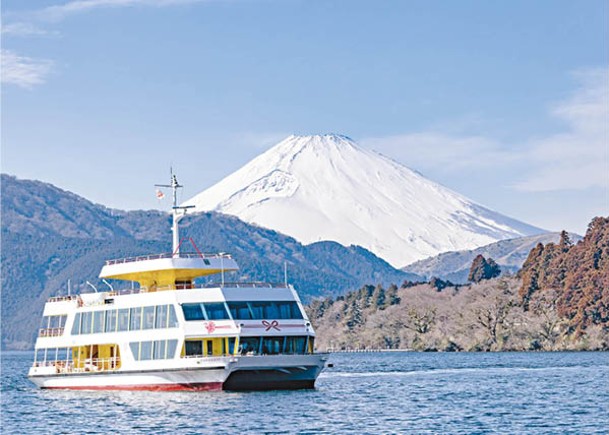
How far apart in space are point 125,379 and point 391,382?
→ 632 inches

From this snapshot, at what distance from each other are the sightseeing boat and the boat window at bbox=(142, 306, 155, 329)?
0.14 ft

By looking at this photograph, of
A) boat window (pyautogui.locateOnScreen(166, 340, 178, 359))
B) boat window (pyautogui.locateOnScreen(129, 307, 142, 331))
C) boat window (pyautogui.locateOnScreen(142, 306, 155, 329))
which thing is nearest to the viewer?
boat window (pyautogui.locateOnScreen(166, 340, 178, 359))

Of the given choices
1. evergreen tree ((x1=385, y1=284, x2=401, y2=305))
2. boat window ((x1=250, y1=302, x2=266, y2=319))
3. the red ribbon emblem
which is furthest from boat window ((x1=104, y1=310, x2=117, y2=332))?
evergreen tree ((x1=385, y1=284, x2=401, y2=305))

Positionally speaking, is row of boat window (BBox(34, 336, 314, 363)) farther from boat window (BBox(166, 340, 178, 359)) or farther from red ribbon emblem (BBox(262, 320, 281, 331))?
red ribbon emblem (BBox(262, 320, 281, 331))

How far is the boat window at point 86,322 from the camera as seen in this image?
55.4m

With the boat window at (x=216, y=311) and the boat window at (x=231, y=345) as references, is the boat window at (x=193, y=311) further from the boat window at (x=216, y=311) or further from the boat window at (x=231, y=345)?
the boat window at (x=231, y=345)

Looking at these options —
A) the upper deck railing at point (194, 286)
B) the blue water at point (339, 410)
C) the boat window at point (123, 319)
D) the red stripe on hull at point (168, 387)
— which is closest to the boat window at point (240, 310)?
the upper deck railing at point (194, 286)

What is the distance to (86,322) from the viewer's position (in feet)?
183

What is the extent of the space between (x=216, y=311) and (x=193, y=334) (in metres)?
1.29

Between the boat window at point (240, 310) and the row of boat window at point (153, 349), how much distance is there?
260cm

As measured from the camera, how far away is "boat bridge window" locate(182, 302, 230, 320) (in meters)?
50.0

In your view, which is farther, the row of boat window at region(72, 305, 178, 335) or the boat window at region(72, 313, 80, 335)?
the boat window at region(72, 313, 80, 335)

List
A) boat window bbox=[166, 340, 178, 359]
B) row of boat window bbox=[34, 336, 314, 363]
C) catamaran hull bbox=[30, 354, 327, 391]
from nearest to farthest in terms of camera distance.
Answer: catamaran hull bbox=[30, 354, 327, 391]
row of boat window bbox=[34, 336, 314, 363]
boat window bbox=[166, 340, 178, 359]

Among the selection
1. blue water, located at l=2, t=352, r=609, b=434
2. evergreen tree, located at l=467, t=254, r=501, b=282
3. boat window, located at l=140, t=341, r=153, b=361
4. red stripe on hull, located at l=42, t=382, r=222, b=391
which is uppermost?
evergreen tree, located at l=467, t=254, r=501, b=282
